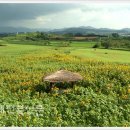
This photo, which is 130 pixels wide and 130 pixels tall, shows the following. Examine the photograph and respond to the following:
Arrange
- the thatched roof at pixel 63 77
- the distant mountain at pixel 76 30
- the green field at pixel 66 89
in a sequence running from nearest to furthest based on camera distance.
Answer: the green field at pixel 66 89, the thatched roof at pixel 63 77, the distant mountain at pixel 76 30

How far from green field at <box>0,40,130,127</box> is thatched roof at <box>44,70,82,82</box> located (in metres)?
0.12

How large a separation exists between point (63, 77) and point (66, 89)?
10.8 inches

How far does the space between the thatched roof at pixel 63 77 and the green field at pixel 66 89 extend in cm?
12

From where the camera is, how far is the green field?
7773mm

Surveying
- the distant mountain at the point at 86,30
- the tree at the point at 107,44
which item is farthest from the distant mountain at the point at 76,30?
the tree at the point at 107,44

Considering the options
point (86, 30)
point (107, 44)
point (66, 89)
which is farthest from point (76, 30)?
point (66, 89)

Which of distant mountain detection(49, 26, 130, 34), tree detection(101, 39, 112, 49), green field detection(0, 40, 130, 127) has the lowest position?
green field detection(0, 40, 130, 127)

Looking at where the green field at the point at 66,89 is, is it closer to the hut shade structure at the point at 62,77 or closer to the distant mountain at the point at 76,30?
the hut shade structure at the point at 62,77

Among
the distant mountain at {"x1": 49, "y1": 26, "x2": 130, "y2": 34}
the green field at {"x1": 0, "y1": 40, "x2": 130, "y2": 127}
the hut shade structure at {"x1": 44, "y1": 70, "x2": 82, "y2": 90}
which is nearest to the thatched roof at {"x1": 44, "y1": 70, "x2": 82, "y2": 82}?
the hut shade structure at {"x1": 44, "y1": 70, "x2": 82, "y2": 90}

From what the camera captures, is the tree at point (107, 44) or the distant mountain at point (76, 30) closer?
the distant mountain at point (76, 30)

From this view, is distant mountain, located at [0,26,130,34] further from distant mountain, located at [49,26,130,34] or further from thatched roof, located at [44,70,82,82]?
thatched roof, located at [44,70,82,82]

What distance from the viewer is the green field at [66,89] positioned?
306 inches

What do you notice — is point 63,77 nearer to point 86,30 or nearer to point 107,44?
point 86,30

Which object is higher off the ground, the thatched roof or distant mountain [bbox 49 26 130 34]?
distant mountain [bbox 49 26 130 34]
